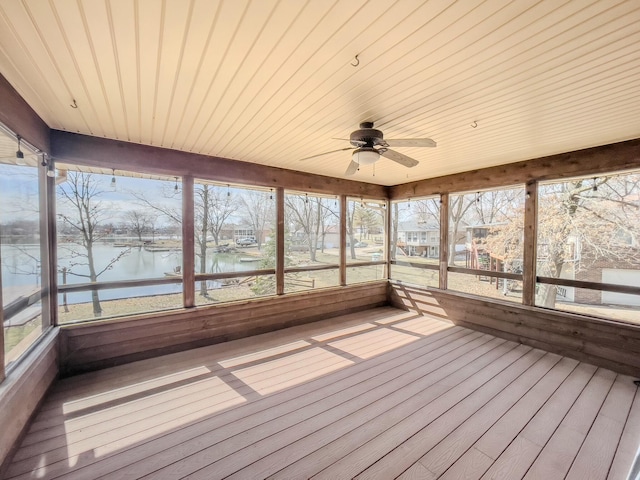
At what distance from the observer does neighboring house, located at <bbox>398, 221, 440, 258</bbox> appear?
5.33 meters

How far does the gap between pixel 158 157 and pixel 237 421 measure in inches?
126

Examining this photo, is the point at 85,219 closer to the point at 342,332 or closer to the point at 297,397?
the point at 297,397

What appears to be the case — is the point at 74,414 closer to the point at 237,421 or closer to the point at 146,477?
the point at 146,477

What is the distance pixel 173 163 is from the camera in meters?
3.64

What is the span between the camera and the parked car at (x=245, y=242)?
4.62 metres

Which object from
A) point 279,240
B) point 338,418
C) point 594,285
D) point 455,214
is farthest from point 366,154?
point 594,285

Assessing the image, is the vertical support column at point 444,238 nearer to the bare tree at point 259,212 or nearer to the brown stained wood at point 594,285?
the brown stained wood at point 594,285

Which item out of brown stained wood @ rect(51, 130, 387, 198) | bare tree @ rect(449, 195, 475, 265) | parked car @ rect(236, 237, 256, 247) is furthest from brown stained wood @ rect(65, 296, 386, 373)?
bare tree @ rect(449, 195, 475, 265)

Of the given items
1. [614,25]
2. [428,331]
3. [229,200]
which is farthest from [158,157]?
[428,331]

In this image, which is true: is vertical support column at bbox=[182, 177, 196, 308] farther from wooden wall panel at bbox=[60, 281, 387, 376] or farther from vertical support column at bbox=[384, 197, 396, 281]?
vertical support column at bbox=[384, 197, 396, 281]

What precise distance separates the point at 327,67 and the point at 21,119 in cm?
252

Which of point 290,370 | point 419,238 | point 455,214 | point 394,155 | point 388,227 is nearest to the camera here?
point 394,155

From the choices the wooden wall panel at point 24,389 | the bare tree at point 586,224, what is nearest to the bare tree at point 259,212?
the wooden wall panel at point 24,389

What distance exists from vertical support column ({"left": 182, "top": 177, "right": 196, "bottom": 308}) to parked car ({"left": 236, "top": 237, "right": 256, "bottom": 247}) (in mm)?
901
